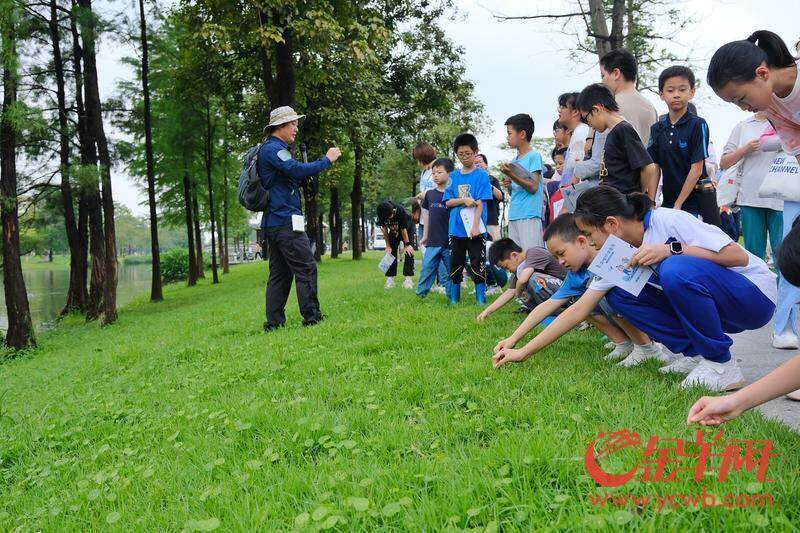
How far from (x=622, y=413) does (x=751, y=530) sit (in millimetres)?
1029

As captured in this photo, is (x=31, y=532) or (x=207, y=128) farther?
(x=207, y=128)

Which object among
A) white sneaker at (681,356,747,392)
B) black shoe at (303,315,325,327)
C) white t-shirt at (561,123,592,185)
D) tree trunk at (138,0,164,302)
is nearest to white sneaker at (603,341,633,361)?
white sneaker at (681,356,747,392)

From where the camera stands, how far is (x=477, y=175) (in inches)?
265

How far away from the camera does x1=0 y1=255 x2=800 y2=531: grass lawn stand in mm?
1921

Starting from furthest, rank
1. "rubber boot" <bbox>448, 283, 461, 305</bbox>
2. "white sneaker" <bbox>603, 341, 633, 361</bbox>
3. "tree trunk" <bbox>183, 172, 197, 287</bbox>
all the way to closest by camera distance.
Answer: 1. "tree trunk" <bbox>183, 172, 197, 287</bbox>
2. "rubber boot" <bbox>448, 283, 461, 305</bbox>
3. "white sneaker" <bbox>603, 341, 633, 361</bbox>

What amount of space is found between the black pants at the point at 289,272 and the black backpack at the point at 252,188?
37 cm

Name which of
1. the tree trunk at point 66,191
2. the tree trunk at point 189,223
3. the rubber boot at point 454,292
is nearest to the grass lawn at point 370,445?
the rubber boot at point 454,292

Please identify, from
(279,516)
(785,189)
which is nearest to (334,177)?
(785,189)

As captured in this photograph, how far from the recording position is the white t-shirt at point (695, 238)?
3.14 meters

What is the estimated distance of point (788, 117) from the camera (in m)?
2.68

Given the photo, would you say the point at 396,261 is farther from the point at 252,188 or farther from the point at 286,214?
the point at 252,188

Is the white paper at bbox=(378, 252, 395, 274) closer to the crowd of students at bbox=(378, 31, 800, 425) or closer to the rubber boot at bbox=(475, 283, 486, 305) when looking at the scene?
the crowd of students at bbox=(378, 31, 800, 425)

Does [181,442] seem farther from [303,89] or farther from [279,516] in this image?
[303,89]

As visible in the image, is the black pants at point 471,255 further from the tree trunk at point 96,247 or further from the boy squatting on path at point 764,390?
the tree trunk at point 96,247
